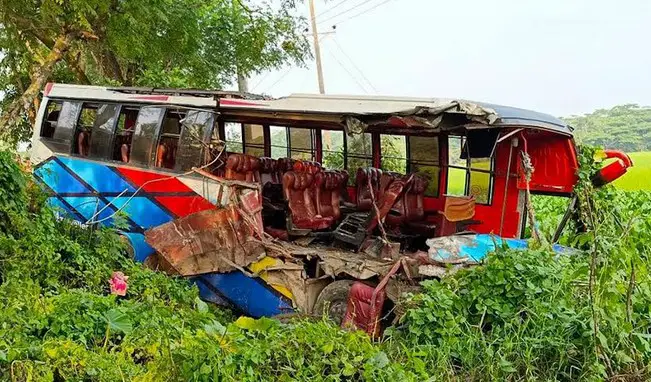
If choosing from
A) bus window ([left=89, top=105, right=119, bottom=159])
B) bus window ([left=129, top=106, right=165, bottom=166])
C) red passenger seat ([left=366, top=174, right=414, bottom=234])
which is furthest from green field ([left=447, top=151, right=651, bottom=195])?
bus window ([left=89, top=105, right=119, bottom=159])

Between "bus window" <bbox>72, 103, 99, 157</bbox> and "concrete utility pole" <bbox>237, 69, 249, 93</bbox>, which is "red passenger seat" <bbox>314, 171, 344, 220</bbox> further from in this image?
"concrete utility pole" <bbox>237, 69, 249, 93</bbox>

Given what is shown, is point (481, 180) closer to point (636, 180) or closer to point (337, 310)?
point (337, 310)

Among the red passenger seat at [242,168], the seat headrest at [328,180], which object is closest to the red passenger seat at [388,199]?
the seat headrest at [328,180]

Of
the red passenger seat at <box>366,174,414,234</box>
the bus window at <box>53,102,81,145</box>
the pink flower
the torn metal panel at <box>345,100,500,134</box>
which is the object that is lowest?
the pink flower

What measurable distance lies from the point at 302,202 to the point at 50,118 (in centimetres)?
490

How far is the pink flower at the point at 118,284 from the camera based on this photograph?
666 cm

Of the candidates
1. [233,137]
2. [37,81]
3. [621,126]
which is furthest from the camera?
[621,126]

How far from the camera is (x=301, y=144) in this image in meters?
10.8

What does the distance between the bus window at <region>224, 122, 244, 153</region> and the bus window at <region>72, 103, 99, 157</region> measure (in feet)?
7.04

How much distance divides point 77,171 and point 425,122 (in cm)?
580

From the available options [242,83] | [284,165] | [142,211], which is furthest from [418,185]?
[242,83]

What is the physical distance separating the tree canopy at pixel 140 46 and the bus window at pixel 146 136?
7.10ft

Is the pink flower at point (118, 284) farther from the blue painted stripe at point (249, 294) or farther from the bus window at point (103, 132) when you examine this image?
the bus window at point (103, 132)

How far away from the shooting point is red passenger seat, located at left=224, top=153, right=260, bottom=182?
28.1 feet
